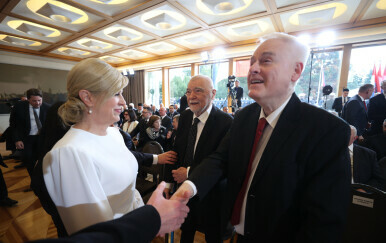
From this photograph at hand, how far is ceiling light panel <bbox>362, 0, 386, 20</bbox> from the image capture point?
3922mm

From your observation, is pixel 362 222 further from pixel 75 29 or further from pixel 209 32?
pixel 75 29

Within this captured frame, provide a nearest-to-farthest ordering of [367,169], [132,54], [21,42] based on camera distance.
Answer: [367,169] < [21,42] < [132,54]

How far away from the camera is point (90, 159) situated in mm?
779

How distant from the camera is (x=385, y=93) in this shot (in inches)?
150

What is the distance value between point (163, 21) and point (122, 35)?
2.03 m

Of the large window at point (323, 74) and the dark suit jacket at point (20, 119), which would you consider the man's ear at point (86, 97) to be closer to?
the dark suit jacket at point (20, 119)

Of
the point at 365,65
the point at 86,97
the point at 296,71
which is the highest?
the point at 365,65

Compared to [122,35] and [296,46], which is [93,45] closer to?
[122,35]

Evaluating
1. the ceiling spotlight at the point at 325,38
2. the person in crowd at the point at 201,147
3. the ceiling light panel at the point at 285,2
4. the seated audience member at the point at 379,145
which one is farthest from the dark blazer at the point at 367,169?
the ceiling spotlight at the point at 325,38

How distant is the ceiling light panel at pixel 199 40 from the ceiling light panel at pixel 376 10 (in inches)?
156

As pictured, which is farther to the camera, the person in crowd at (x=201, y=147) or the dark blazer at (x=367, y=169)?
the dark blazer at (x=367, y=169)

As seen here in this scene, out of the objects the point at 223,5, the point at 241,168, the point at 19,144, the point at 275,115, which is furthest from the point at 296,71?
the point at 19,144

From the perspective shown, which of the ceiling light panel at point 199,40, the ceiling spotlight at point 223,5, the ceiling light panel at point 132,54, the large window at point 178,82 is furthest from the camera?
the large window at point 178,82

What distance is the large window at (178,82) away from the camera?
9614 mm
